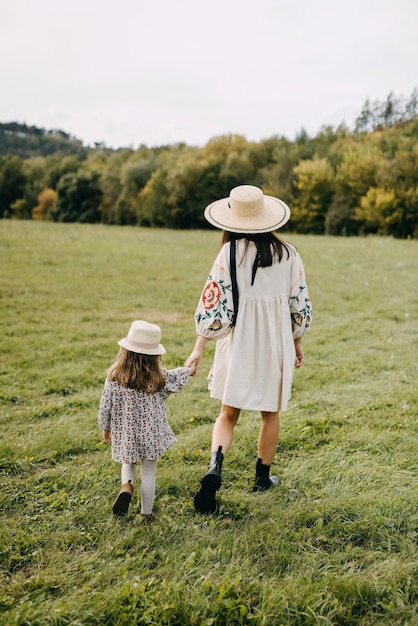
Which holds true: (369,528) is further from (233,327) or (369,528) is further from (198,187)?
(198,187)

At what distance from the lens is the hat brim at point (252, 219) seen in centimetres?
389

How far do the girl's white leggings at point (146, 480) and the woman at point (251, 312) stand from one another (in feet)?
1.19

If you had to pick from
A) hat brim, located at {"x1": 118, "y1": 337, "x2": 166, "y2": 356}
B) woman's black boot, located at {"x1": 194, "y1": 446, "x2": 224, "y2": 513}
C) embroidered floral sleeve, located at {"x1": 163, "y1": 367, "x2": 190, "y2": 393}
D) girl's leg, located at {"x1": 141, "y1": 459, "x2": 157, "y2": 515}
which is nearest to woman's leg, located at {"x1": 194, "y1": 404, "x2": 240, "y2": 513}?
woman's black boot, located at {"x1": 194, "y1": 446, "x2": 224, "y2": 513}

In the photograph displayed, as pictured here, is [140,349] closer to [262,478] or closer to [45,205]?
[262,478]

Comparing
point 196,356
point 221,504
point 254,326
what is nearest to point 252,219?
point 254,326

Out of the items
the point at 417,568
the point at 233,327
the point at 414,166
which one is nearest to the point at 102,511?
the point at 233,327

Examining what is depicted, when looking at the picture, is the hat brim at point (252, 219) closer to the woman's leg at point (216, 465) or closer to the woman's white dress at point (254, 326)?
the woman's white dress at point (254, 326)

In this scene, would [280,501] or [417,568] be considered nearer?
[417,568]

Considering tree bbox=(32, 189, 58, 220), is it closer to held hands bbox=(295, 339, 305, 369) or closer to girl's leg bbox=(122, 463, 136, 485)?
held hands bbox=(295, 339, 305, 369)

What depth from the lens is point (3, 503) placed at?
3959 millimetres

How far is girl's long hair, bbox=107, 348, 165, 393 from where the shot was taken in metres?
3.67

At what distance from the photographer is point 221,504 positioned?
3.99 m

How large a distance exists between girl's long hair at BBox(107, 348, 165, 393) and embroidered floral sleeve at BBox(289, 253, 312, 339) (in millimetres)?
1192

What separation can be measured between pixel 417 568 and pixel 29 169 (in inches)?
3526
